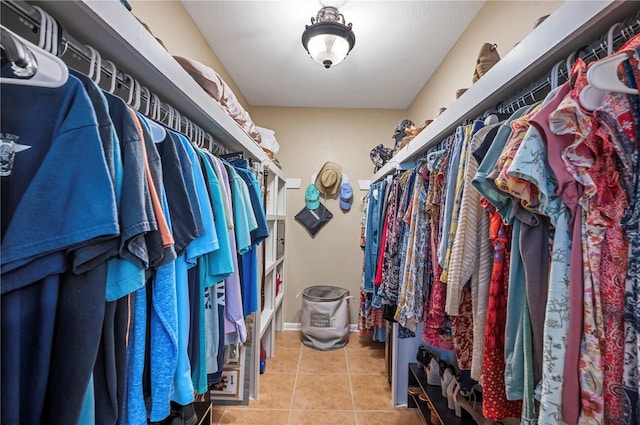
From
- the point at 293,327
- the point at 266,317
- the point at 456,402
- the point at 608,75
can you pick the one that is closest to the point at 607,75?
the point at 608,75

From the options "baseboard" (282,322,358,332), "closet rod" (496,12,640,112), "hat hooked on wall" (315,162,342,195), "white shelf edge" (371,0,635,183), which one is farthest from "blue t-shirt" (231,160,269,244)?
"baseboard" (282,322,358,332)

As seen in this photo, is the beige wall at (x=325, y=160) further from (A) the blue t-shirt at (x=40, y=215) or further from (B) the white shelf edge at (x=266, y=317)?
(A) the blue t-shirt at (x=40, y=215)

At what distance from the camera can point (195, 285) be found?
0.81 metres

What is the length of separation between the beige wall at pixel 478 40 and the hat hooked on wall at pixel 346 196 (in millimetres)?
991

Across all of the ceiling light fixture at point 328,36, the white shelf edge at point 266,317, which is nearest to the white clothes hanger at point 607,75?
the ceiling light fixture at point 328,36

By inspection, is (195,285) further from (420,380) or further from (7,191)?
(420,380)

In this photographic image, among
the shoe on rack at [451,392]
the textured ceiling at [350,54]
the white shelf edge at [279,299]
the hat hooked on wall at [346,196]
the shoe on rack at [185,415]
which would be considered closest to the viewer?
the shoe on rack at [185,415]

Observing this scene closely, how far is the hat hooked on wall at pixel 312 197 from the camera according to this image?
118 inches

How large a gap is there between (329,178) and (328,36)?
1551 mm

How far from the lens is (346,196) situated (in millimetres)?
2994

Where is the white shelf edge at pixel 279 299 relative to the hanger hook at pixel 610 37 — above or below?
below

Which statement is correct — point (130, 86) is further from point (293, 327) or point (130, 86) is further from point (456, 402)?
point (293, 327)

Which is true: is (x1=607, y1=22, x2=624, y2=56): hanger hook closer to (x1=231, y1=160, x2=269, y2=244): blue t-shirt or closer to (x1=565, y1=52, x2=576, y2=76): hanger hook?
Answer: (x1=565, y1=52, x2=576, y2=76): hanger hook

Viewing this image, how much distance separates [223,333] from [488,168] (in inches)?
38.3
